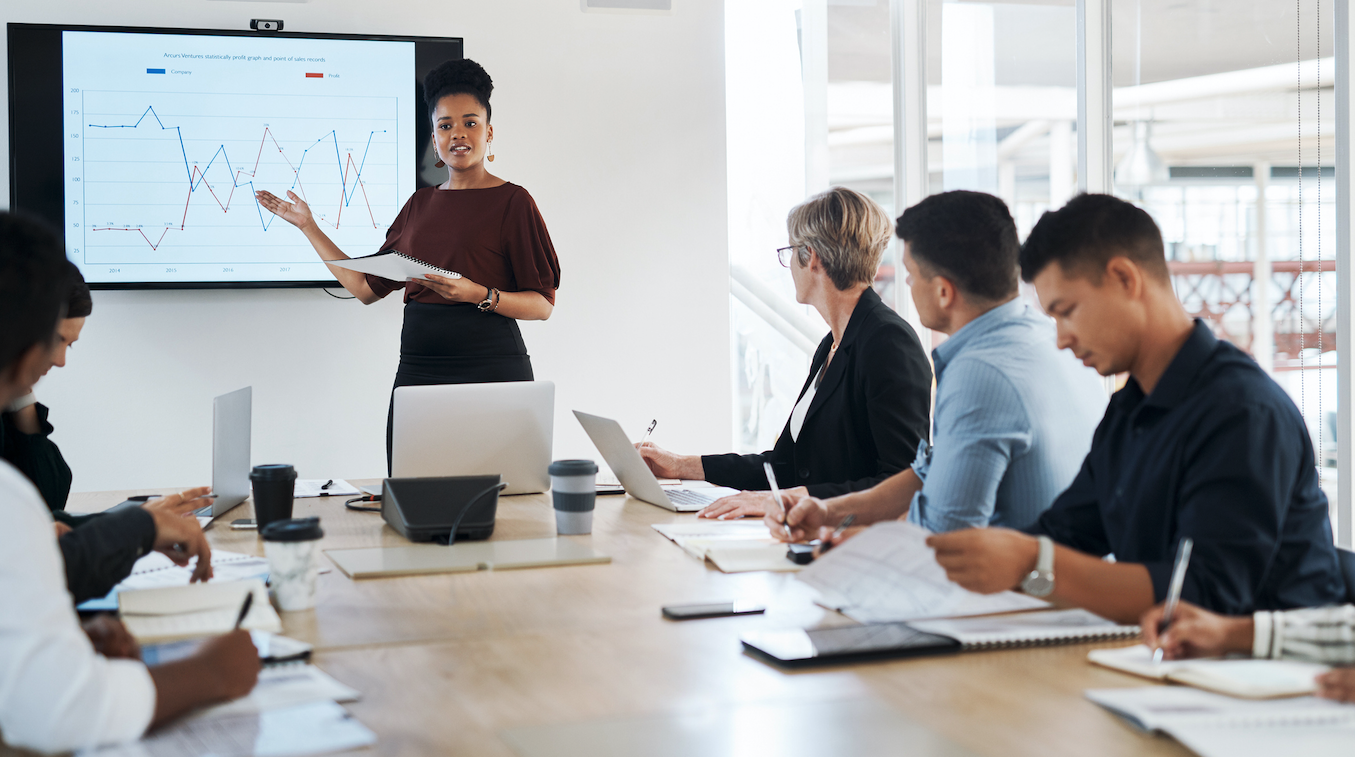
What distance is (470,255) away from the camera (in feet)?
10.5

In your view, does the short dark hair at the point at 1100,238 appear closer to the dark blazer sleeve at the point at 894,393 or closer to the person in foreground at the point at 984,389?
the person in foreground at the point at 984,389

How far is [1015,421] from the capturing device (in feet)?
5.47

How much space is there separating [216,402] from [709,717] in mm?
1411

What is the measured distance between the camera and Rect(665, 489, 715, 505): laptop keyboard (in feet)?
7.40

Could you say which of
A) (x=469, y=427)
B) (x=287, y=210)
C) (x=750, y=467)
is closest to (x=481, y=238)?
(x=287, y=210)

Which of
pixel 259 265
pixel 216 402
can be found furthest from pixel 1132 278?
pixel 259 265

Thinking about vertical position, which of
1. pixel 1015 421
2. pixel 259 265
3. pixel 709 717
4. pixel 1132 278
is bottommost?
pixel 709 717

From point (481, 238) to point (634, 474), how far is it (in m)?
1.17

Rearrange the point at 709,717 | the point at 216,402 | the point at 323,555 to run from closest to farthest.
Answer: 1. the point at 709,717
2. the point at 323,555
3. the point at 216,402

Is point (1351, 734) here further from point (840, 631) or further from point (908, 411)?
point (908, 411)

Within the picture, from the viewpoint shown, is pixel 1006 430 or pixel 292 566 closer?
pixel 292 566

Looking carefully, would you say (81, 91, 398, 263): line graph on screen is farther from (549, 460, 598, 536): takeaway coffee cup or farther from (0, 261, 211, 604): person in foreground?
(549, 460, 598, 536): takeaway coffee cup

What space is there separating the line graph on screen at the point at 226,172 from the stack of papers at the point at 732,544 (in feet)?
7.92

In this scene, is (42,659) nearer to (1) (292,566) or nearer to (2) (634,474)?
(1) (292,566)
